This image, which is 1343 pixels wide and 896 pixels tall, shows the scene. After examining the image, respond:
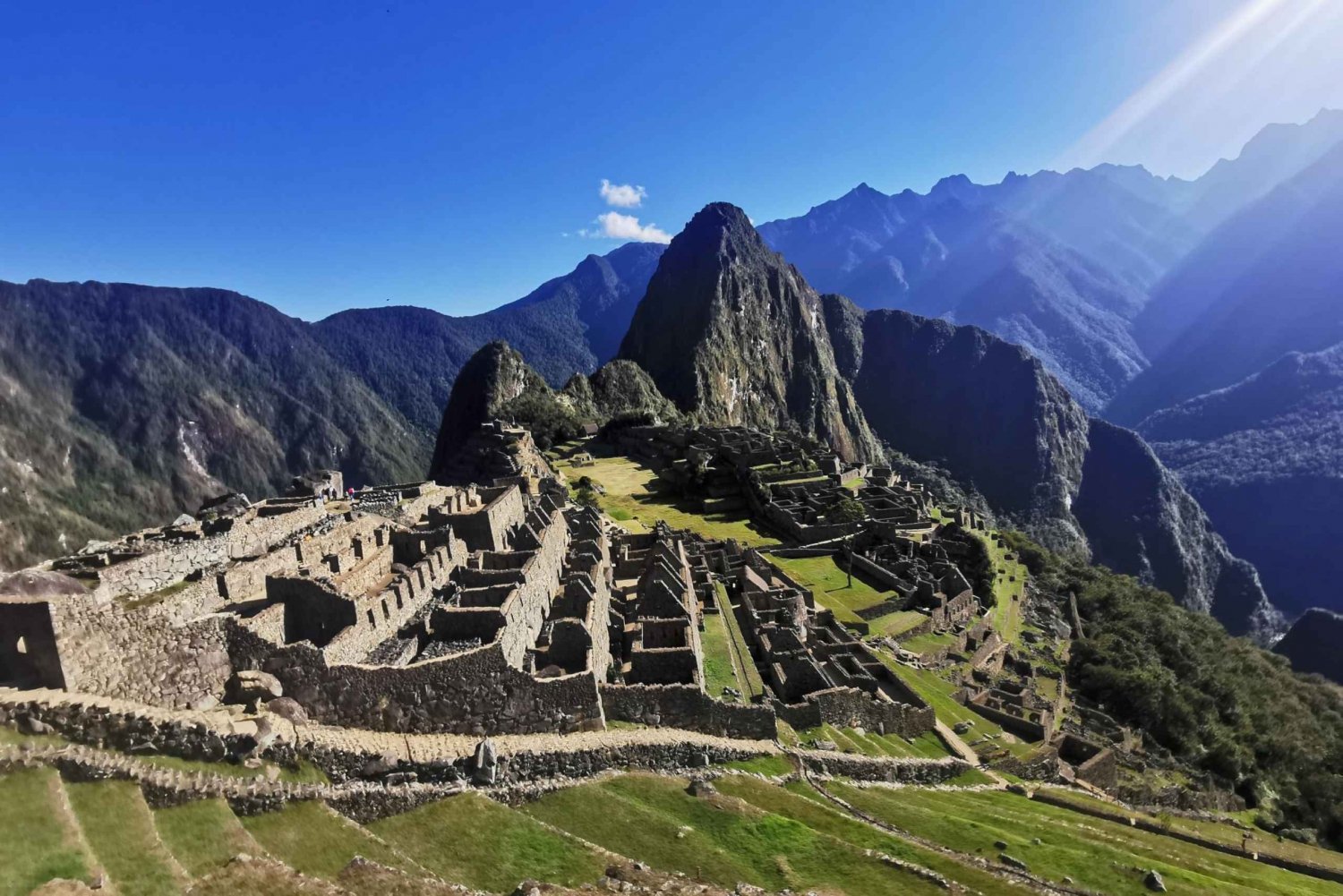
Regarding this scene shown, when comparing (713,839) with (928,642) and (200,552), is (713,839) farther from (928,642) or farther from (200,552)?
(928,642)

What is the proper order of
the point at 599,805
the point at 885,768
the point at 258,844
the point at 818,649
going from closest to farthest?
the point at 258,844 → the point at 599,805 → the point at 885,768 → the point at 818,649

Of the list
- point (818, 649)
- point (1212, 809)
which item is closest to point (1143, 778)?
point (1212, 809)

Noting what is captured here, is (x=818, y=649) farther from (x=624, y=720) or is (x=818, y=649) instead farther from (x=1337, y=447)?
(x=1337, y=447)

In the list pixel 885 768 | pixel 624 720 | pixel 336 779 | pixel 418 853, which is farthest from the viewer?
pixel 885 768

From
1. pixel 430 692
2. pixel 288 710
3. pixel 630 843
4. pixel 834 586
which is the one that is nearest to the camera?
pixel 630 843

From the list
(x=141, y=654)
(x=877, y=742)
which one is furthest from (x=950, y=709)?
(x=141, y=654)

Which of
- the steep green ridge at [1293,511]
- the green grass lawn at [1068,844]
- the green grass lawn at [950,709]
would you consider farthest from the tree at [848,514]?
the steep green ridge at [1293,511]
